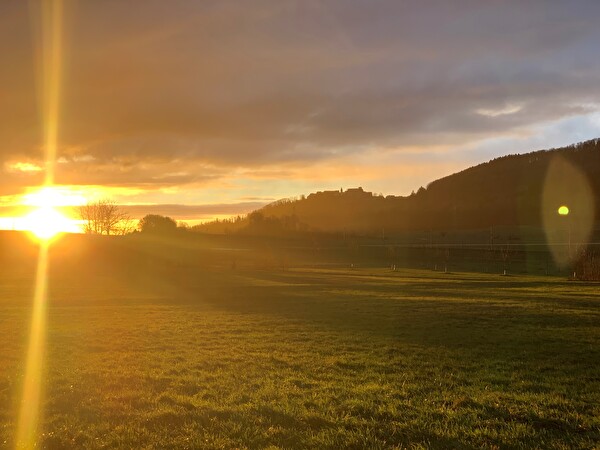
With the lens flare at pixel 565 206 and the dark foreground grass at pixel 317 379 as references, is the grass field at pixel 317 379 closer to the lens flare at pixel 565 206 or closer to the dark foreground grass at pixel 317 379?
the dark foreground grass at pixel 317 379

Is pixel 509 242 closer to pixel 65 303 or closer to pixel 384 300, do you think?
pixel 384 300

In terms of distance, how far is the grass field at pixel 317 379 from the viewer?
7004mm

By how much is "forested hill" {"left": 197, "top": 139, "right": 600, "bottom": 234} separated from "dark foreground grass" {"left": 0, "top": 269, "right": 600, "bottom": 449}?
318 feet

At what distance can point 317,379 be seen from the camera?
10.1 meters

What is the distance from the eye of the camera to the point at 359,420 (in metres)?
7.46

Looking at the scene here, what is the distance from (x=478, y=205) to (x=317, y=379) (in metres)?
168

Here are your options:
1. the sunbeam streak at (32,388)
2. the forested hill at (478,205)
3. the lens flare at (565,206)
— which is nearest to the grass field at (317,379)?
the sunbeam streak at (32,388)

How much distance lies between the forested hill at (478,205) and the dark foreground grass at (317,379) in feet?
318

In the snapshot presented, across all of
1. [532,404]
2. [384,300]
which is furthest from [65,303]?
[532,404]

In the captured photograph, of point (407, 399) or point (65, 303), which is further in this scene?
point (65, 303)

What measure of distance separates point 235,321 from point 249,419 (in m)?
11.7

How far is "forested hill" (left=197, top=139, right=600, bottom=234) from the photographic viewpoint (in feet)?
452

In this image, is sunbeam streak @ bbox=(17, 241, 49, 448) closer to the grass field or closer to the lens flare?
the grass field

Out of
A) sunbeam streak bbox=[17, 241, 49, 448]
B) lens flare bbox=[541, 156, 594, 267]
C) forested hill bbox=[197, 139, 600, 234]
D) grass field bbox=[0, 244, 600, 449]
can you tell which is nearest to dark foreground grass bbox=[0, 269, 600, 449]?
grass field bbox=[0, 244, 600, 449]
